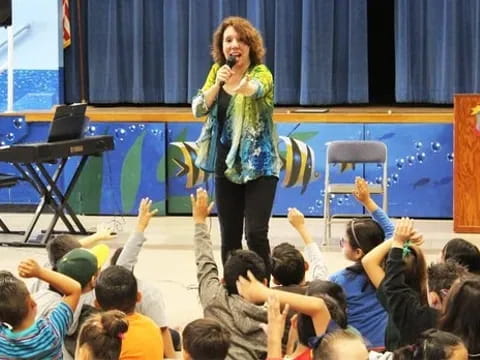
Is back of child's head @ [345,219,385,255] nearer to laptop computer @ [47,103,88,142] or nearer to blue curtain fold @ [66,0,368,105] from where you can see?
laptop computer @ [47,103,88,142]

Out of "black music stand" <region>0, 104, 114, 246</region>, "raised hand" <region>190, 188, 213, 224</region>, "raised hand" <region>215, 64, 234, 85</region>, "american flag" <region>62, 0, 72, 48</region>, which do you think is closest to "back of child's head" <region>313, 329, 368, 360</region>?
"raised hand" <region>190, 188, 213, 224</region>

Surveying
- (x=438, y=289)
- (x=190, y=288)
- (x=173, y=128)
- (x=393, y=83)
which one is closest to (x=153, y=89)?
(x=173, y=128)

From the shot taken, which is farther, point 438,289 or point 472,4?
point 472,4

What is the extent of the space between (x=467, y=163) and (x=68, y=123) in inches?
110

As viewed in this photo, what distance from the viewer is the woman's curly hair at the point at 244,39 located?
4617 mm

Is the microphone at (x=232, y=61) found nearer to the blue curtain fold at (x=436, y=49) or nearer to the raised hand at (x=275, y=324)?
the raised hand at (x=275, y=324)

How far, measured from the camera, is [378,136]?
7906 mm

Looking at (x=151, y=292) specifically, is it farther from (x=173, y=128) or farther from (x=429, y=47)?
(x=429, y=47)

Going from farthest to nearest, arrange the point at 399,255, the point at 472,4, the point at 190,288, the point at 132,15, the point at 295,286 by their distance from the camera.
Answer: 1. the point at 132,15
2. the point at 472,4
3. the point at 190,288
4. the point at 295,286
5. the point at 399,255

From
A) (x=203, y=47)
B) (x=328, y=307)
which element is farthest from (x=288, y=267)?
(x=203, y=47)

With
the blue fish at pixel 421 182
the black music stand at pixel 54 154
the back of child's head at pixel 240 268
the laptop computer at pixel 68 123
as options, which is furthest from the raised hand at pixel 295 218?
the blue fish at pixel 421 182

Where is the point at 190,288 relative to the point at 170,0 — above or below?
below

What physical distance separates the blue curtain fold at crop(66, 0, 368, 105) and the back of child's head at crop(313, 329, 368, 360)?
248 inches

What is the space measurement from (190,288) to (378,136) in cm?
268
